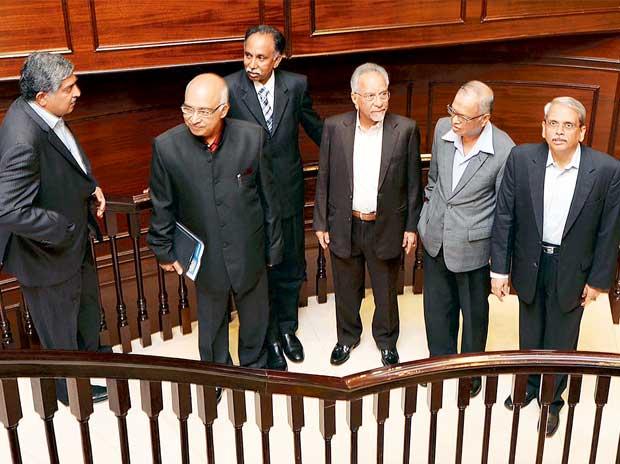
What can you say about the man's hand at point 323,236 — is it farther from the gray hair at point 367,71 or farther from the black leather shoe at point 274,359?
the gray hair at point 367,71

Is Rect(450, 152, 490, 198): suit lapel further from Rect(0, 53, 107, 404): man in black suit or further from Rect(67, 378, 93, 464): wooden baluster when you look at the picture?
Rect(67, 378, 93, 464): wooden baluster

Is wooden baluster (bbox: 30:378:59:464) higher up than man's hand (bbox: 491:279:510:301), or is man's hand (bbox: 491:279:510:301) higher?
wooden baluster (bbox: 30:378:59:464)

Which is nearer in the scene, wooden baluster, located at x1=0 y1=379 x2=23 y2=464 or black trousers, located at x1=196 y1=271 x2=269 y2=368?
wooden baluster, located at x1=0 y1=379 x2=23 y2=464

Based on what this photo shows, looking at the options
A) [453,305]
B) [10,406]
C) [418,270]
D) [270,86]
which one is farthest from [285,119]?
[10,406]

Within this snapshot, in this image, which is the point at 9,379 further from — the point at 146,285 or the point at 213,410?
the point at 146,285

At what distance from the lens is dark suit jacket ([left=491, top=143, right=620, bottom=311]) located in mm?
3525

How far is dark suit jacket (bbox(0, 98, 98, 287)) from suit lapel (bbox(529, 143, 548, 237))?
1.90 metres

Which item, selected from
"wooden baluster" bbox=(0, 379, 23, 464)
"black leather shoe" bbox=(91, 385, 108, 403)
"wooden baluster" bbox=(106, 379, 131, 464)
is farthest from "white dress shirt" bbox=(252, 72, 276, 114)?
"wooden baluster" bbox=(0, 379, 23, 464)

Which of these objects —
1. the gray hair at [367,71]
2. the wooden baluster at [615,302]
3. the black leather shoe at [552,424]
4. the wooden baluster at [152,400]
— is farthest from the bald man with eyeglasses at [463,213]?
the wooden baluster at [152,400]

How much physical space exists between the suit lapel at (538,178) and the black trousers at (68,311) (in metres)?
2.00

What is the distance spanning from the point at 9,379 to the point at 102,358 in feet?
0.87

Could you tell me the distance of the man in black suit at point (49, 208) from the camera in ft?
11.0

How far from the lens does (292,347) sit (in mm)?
4496

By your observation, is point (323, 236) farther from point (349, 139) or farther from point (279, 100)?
point (279, 100)
